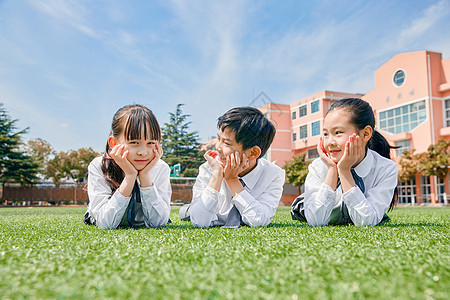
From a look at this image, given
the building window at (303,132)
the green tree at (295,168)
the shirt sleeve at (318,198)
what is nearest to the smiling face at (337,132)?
the shirt sleeve at (318,198)

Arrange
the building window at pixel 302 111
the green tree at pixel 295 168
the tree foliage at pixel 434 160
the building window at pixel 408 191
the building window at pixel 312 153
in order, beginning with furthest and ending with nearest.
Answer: the building window at pixel 302 111 < the building window at pixel 312 153 < the green tree at pixel 295 168 < the building window at pixel 408 191 < the tree foliage at pixel 434 160

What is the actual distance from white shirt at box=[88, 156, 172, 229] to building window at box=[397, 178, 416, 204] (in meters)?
26.1

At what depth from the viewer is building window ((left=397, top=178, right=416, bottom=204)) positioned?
25.2 metres

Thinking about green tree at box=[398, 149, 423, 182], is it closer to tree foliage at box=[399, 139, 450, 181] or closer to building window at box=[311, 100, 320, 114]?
tree foliage at box=[399, 139, 450, 181]

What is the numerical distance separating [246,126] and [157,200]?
0.99 metres

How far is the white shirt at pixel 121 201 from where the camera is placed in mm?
2721

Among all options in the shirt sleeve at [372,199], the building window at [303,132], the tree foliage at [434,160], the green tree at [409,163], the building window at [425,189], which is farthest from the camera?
the building window at [303,132]

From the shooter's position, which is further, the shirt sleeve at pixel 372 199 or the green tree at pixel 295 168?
the green tree at pixel 295 168

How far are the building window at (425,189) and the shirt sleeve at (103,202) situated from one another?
26.2 m

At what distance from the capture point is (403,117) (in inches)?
1007

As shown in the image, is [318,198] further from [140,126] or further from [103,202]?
[103,202]

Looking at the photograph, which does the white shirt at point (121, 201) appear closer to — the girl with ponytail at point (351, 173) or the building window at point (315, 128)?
the girl with ponytail at point (351, 173)

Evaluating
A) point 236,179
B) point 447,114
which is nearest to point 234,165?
point 236,179

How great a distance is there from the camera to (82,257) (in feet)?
4.87
